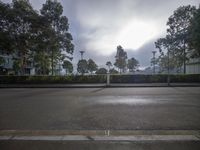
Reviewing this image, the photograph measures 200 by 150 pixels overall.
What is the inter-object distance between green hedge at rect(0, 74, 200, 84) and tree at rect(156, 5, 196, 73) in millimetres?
8593

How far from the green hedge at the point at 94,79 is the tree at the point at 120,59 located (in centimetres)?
4142

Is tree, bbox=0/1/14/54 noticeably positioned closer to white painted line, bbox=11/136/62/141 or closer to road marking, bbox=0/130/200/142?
road marking, bbox=0/130/200/142

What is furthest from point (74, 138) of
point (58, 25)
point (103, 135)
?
point (58, 25)

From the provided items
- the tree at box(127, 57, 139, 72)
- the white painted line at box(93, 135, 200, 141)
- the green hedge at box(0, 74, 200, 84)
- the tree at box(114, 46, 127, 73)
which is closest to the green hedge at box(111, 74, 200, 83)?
the green hedge at box(0, 74, 200, 84)

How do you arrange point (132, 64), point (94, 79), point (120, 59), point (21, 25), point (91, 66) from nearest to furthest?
1. point (94, 79)
2. point (21, 25)
3. point (120, 59)
4. point (91, 66)
5. point (132, 64)

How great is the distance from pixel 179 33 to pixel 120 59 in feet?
113

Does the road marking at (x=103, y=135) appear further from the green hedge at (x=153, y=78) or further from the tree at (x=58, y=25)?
Answer: the tree at (x=58, y=25)

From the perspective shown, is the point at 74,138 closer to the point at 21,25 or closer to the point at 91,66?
the point at 21,25

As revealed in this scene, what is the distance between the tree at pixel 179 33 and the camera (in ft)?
112

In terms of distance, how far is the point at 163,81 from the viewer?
27.2 m

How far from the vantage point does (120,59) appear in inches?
2704

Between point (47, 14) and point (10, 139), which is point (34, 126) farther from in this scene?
point (47, 14)

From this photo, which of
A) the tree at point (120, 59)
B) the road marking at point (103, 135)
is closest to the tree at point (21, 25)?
the road marking at point (103, 135)

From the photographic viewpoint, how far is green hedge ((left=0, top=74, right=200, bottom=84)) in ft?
88.7
